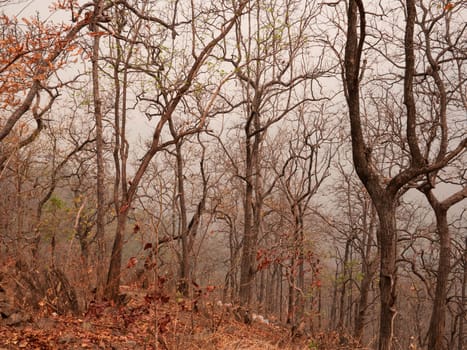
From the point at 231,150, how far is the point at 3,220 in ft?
37.2

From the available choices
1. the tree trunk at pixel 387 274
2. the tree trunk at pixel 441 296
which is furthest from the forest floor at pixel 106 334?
the tree trunk at pixel 441 296

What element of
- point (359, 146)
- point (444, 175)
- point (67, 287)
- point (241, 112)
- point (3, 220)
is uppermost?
point (241, 112)

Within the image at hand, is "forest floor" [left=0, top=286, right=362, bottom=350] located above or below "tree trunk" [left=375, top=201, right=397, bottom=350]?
below

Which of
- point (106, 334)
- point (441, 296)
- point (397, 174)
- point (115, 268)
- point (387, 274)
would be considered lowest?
point (106, 334)

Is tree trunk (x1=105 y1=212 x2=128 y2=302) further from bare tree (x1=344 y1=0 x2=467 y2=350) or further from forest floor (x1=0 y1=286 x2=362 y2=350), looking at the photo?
bare tree (x1=344 y1=0 x2=467 y2=350)

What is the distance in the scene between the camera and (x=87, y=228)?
16.7 meters

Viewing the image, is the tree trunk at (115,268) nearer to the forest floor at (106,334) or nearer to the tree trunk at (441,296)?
the forest floor at (106,334)

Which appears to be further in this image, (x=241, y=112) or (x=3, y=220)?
(x=241, y=112)

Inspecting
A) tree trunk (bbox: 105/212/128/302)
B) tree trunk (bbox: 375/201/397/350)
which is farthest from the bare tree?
tree trunk (bbox: 105/212/128/302)

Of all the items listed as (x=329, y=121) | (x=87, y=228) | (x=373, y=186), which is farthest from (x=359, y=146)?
(x=87, y=228)

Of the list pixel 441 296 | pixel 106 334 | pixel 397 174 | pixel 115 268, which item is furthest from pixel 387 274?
pixel 115 268

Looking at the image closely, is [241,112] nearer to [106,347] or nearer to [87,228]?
[87,228]

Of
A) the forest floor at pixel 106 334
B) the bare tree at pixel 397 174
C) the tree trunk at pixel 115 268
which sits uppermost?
the bare tree at pixel 397 174

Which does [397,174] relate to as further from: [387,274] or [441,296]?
[441,296]
